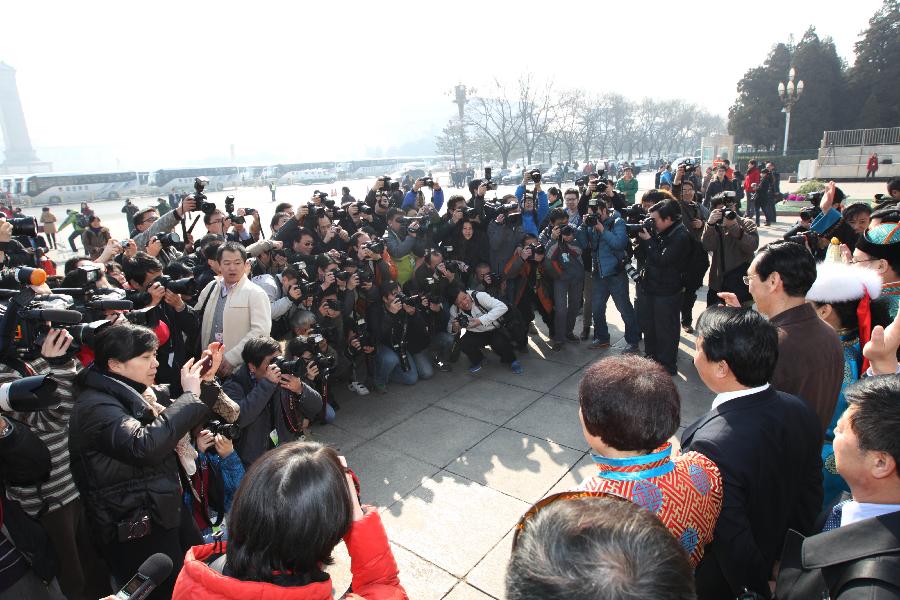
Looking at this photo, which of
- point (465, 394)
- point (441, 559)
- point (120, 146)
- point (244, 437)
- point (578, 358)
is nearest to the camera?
point (441, 559)

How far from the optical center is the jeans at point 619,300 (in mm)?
6023

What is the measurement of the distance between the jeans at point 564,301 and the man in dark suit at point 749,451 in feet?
14.1

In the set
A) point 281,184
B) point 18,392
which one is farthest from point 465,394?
point 281,184

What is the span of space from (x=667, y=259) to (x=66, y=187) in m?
42.4

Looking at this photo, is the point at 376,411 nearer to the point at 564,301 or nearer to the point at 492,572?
the point at 492,572

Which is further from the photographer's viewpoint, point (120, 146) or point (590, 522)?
point (120, 146)

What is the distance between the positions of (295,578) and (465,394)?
4.04 m

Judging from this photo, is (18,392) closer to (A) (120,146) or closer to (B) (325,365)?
(B) (325,365)

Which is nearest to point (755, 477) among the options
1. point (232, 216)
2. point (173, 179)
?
point (232, 216)

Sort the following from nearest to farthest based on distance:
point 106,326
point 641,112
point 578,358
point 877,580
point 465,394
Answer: point 877,580
point 106,326
point 465,394
point 578,358
point 641,112

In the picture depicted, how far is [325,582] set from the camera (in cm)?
134

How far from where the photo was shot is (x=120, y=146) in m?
131

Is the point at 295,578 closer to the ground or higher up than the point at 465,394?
higher up

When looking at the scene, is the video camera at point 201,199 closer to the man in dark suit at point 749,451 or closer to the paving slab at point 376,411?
the paving slab at point 376,411
